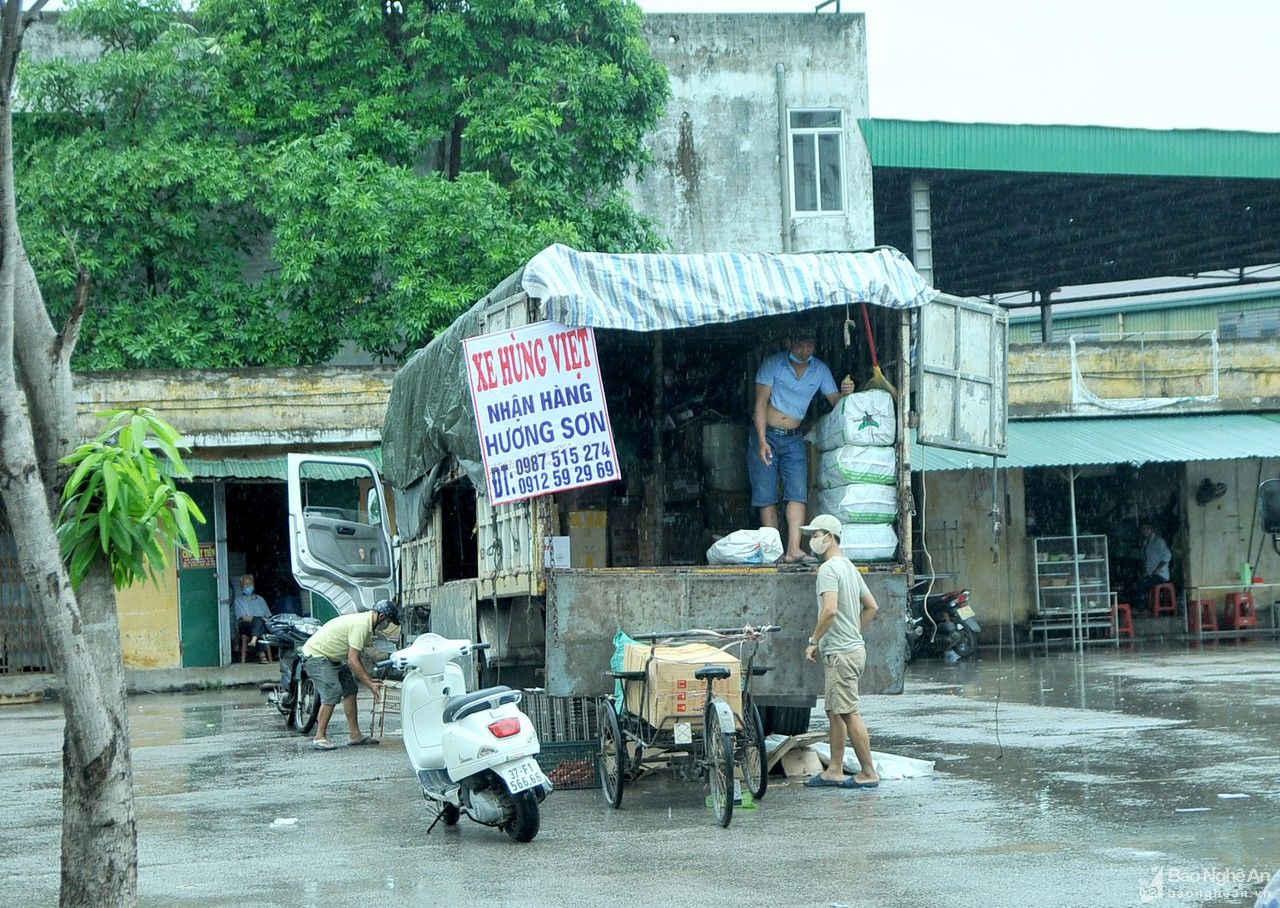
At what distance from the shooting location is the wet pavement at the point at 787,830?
686 cm

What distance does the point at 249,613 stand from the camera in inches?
905

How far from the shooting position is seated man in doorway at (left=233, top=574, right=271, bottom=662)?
2289 centimetres

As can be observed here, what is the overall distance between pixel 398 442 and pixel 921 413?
5678 millimetres

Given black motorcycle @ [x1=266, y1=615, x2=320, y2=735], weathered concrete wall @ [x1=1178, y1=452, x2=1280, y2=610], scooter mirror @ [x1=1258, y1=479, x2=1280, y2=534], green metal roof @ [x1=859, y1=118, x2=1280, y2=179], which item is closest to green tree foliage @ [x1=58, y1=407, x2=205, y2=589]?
scooter mirror @ [x1=1258, y1=479, x2=1280, y2=534]

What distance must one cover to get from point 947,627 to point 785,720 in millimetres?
10722

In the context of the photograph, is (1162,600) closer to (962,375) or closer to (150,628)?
(150,628)

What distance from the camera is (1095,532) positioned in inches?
1007

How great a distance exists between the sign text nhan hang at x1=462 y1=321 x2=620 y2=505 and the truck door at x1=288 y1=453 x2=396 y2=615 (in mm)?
5917

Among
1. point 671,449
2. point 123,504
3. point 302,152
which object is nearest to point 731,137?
point 302,152

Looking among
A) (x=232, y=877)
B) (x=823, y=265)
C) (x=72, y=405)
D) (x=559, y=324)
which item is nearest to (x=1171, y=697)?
(x=823, y=265)

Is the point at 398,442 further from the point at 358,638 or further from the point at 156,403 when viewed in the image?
the point at 156,403

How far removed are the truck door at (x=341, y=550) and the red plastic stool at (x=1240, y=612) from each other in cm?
1433

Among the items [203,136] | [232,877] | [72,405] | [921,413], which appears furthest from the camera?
[203,136]

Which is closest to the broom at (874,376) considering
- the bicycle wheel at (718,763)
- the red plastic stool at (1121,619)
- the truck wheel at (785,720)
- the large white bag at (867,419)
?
the large white bag at (867,419)
